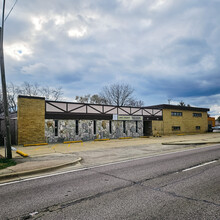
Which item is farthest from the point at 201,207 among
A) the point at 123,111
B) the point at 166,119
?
the point at 166,119

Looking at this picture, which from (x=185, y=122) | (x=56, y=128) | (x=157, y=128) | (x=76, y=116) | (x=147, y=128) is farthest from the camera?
(x=185, y=122)

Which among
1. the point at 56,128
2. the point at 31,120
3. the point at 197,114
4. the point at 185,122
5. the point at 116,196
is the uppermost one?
the point at 197,114

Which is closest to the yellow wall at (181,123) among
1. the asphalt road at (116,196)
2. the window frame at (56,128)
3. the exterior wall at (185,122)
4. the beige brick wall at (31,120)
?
the exterior wall at (185,122)

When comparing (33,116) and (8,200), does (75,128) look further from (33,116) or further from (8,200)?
(8,200)

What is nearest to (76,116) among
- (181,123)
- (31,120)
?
(31,120)

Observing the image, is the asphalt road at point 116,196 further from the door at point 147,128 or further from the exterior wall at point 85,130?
the door at point 147,128

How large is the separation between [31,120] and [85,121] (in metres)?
6.76

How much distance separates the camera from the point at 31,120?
67.2 feet

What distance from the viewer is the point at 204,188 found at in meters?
5.42

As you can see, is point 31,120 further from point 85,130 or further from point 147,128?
point 147,128

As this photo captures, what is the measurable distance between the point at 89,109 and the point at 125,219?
21602mm

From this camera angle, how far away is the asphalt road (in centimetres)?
397

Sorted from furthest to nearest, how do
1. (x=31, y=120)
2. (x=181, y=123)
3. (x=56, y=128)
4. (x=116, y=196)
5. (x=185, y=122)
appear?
(x=185, y=122), (x=181, y=123), (x=56, y=128), (x=31, y=120), (x=116, y=196)

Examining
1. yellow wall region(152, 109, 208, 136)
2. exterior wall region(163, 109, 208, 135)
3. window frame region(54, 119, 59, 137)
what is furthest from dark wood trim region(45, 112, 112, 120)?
exterior wall region(163, 109, 208, 135)
